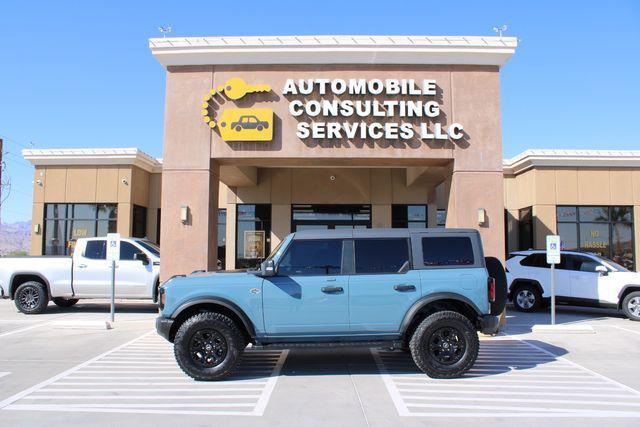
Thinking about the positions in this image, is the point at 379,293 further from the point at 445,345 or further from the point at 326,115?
the point at 326,115

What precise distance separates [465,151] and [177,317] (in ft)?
24.1

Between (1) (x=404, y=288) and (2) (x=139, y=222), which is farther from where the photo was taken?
(2) (x=139, y=222)

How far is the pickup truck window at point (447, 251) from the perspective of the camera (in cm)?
748

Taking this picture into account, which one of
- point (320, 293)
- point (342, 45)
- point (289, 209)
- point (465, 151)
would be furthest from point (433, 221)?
point (320, 293)

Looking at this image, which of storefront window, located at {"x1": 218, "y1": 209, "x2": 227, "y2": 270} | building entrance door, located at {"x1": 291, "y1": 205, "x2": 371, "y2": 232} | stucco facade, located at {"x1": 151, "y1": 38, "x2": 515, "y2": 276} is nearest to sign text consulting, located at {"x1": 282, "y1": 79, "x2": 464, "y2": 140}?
stucco facade, located at {"x1": 151, "y1": 38, "x2": 515, "y2": 276}

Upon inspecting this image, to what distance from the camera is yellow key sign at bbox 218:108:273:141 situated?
11438 mm

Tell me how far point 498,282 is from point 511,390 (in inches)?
73.5

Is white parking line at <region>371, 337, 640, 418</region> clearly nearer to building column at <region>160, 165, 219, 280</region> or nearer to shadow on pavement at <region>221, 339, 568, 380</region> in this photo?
shadow on pavement at <region>221, 339, 568, 380</region>

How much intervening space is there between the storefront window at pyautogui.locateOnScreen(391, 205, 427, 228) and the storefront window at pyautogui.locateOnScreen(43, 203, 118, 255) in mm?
10756

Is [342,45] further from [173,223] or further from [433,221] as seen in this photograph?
[433,221]

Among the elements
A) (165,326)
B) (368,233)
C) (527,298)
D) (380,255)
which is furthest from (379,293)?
(527,298)

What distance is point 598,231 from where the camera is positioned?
18766mm

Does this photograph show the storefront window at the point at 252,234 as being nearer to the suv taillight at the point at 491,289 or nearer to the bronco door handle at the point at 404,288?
the bronco door handle at the point at 404,288

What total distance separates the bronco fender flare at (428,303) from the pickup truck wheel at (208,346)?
2272mm
